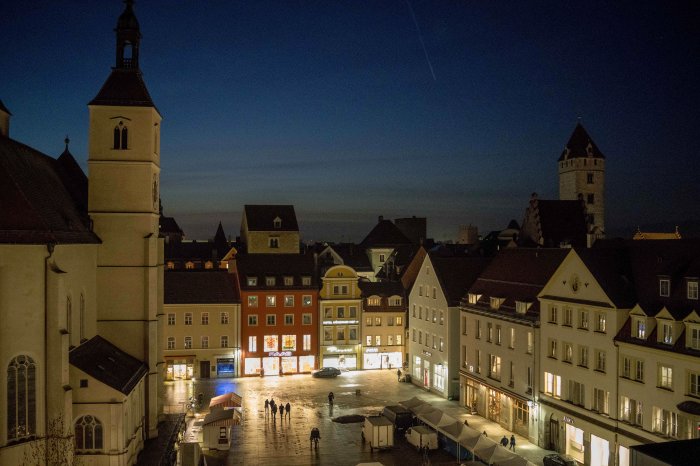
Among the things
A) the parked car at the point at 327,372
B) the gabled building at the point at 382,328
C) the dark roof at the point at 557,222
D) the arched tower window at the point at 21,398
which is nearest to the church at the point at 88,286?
the arched tower window at the point at 21,398

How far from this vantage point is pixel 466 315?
52375 millimetres

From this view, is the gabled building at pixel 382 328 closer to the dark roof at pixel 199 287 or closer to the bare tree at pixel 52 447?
the dark roof at pixel 199 287

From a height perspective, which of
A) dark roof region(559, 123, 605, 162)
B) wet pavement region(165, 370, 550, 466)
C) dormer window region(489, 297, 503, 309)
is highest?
dark roof region(559, 123, 605, 162)

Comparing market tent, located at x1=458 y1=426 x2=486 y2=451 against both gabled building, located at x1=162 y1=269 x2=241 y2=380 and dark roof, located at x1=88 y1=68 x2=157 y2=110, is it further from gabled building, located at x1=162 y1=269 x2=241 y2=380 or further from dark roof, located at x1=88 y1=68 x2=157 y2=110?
gabled building, located at x1=162 y1=269 x2=241 y2=380

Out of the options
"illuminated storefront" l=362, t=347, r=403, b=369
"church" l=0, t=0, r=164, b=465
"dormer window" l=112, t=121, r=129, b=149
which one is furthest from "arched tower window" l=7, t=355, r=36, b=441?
"illuminated storefront" l=362, t=347, r=403, b=369

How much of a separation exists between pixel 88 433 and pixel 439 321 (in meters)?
32.4

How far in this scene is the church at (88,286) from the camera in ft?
93.4

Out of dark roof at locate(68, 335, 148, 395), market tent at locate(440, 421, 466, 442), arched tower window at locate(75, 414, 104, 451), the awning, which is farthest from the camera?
the awning

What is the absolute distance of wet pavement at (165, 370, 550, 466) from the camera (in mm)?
38938

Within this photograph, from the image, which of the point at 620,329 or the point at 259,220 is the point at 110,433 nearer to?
the point at 620,329

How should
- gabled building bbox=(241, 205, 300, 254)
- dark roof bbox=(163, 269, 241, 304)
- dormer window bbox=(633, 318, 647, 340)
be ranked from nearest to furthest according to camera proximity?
1. dormer window bbox=(633, 318, 647, 340)
2. dark roof bbox=(163, 269, 241, 304)
3. gabled building bbox=(241, 205, 300, 254)

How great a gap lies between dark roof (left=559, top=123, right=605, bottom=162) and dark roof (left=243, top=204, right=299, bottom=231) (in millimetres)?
46056

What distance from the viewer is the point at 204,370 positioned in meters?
63.6

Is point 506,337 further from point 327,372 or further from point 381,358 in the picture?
point 381,358
